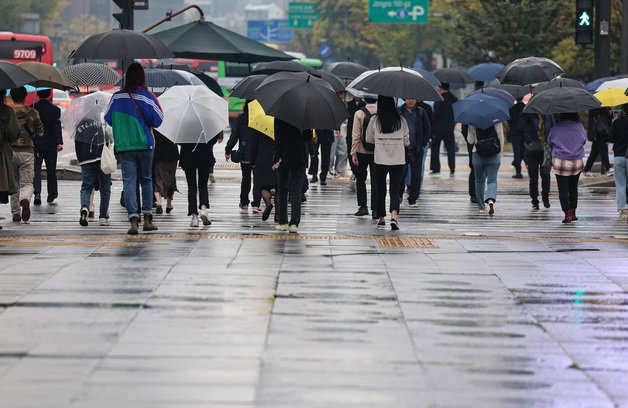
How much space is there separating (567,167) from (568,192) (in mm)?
328

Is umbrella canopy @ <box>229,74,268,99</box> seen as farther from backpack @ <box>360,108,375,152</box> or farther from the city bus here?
the city bus

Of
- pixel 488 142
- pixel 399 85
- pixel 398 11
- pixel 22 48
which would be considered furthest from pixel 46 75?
pixel 398 11

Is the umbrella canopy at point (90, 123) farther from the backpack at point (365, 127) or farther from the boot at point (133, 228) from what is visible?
the backpack at point (365, 127)

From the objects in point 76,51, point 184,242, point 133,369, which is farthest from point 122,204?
point 133,369

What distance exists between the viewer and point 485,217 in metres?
15.4

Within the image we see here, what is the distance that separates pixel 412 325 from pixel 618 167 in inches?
319

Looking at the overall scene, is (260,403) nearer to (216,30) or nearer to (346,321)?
(346,321)

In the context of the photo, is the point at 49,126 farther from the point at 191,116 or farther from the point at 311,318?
the point at 311,318

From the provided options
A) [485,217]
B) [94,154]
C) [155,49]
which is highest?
[155,49]

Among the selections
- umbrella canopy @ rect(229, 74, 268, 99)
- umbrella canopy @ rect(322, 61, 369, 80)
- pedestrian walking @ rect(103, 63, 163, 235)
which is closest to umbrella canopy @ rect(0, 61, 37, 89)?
pedestrian walking @ rect(103, 63, 163, 235)

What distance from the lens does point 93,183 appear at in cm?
1362

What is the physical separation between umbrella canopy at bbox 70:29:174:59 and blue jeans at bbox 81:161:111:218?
1.53m

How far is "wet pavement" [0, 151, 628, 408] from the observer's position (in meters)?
5.91

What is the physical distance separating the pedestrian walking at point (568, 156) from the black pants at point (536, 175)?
4.82 feet
